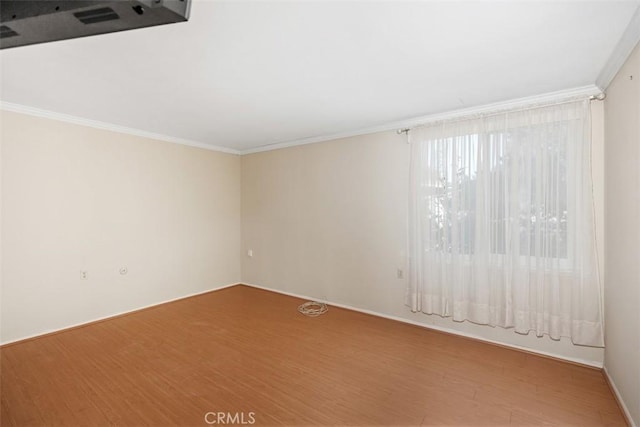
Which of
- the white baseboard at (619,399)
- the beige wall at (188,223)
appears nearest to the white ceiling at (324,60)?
the beige wall at (188,223)

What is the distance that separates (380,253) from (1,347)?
4.32 meters

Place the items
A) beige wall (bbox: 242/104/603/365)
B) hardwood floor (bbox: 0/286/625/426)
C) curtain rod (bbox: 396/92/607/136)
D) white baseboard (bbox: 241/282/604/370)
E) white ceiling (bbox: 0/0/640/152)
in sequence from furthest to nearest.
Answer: beige wall (bbox: 242/104/603/365), white baseboard (bbox: 241/282/604/370), curtain rod (bbox: 396/92/607/136), hardwood floor (bbox: 0/286/625/426), white ceiling (bbox: 0/0/640/152)

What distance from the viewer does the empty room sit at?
2.02m

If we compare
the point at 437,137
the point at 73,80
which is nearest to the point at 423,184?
the point at 437,137

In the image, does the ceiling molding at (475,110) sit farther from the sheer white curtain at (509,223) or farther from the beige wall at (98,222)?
the beige wall at (98,222)

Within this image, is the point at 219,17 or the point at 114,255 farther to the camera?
the point at 114,255

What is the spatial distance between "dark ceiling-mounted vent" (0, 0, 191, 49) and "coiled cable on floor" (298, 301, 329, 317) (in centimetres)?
371

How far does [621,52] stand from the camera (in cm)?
214

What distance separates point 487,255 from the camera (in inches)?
128

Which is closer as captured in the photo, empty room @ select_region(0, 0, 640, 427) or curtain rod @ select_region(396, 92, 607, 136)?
empty room @ select_region(0, 0, 640, 427)

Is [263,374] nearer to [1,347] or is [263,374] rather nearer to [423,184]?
[423,184]

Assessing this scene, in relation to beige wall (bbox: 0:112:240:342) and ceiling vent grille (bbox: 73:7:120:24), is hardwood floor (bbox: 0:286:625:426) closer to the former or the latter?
beige wall (bbox: 0:112:240:342)

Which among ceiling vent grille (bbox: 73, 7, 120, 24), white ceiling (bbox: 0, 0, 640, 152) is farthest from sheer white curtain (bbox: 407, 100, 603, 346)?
ceiling vent grille (bbox: 73, 7, 120, 24)

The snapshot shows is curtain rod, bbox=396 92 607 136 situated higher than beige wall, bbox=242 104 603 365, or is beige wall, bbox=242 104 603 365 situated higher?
curtain rod, bbox=396 92 607 136
